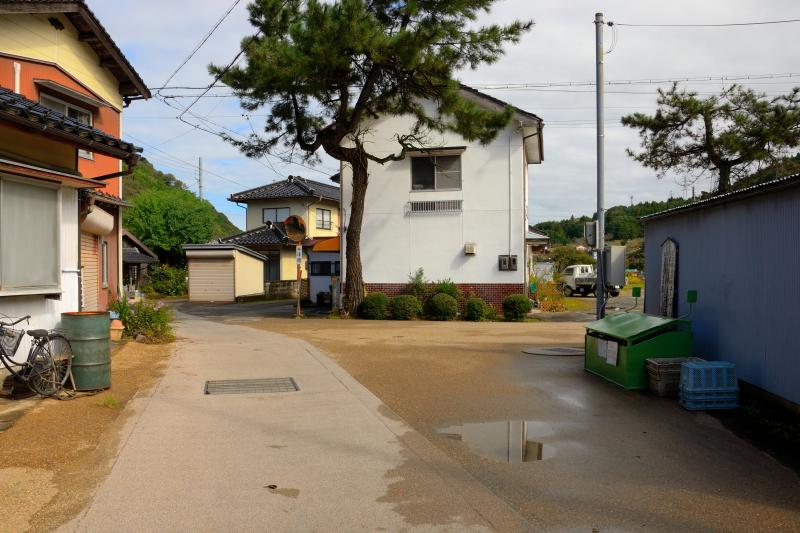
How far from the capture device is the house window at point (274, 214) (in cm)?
4450

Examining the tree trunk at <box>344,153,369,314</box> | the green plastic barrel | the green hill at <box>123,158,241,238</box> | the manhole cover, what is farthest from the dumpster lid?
the green hill at <box>123,158,241,238</box>

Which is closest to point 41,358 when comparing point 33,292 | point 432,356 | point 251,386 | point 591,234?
point 33,292

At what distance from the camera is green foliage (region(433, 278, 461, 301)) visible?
23156 millimetres

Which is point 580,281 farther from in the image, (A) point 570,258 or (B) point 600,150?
(B) point 600,150

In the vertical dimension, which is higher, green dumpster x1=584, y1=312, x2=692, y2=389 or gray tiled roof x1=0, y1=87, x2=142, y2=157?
gray tiled roof x1=0, y1=87, x2=142, y2=157

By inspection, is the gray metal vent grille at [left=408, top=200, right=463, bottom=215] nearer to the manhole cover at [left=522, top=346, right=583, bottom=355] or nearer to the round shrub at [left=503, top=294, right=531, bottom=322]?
the round shrub at [left=503, top=294, right=531, bottom=322]

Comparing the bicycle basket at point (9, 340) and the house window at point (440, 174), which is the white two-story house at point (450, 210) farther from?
the bicycle basket at point (9, 340)

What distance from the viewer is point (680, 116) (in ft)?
85.5

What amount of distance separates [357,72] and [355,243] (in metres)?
5.81

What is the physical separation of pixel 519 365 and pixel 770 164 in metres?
18.8

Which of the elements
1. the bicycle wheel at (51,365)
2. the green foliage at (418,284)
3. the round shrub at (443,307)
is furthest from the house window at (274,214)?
the bicycle wheel at (51,365)

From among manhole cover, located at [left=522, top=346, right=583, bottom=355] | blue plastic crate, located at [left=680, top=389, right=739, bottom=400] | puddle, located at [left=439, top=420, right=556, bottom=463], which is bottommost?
puddle, located at [left=439, top=420, right=556, bottom=463]

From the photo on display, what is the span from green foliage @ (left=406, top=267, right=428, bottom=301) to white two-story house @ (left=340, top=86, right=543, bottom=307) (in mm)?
221

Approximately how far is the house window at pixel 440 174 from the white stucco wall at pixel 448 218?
0.23 m
